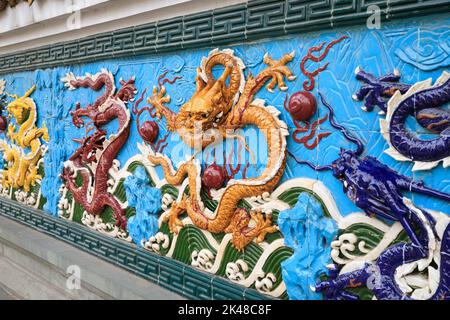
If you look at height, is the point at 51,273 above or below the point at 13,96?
below

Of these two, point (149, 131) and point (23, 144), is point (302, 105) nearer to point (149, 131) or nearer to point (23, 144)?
point (149, 131)

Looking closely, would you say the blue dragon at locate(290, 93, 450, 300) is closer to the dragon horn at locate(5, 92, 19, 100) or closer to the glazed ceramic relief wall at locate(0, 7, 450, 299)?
the glazed ceramic relief wall at locate(0, 7, 450, 299)

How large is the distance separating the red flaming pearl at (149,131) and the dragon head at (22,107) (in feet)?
6.09

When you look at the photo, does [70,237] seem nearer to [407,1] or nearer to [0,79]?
[0,79]

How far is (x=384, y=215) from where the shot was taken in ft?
5.36

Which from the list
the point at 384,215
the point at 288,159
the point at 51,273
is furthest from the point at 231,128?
the point at 51,273

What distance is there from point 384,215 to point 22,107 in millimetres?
3636

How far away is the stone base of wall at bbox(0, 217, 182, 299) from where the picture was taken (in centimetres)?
259

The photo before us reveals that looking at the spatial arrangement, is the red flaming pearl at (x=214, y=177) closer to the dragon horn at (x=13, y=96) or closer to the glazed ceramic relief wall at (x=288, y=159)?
the glazed ceramic relief wall at (x=288, y=159)

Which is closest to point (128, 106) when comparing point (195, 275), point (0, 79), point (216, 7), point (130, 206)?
point (130, 206)

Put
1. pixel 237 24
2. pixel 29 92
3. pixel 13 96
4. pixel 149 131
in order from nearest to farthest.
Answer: pixel 237 24 < pixel 149 131 < pixel 29 92 < pixel 13 96

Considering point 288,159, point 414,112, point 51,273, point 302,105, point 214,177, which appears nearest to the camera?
point 414,112

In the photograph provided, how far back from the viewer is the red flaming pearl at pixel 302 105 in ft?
6.07

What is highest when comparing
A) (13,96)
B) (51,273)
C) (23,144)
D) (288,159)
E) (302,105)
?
(13,96)
